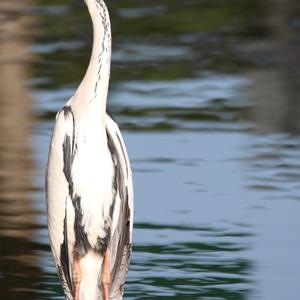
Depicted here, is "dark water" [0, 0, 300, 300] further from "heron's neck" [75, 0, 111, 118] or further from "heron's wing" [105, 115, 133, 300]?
"heron's neck" [75, 0, 111, 118]

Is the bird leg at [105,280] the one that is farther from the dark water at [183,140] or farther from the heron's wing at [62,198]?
the dark water at [183,140]

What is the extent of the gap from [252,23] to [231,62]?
2.35m

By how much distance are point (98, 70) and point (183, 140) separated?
4124 millimetres

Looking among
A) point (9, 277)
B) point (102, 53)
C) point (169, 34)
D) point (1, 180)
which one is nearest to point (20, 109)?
point (1, 180)

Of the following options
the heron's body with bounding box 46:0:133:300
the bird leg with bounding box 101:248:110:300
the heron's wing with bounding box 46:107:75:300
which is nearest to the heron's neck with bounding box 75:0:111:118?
the heron's body with bounding box 46:0:133:300

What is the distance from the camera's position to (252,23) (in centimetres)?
1730

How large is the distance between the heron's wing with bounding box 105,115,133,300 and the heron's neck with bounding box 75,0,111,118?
0.50 ft

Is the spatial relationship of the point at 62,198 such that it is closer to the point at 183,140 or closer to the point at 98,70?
the point at 98,70

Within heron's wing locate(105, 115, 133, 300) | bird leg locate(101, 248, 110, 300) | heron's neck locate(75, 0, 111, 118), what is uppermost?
heron's neck locate(75, 0, 111, 118)

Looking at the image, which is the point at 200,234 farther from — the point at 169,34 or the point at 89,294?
the point at 169,34

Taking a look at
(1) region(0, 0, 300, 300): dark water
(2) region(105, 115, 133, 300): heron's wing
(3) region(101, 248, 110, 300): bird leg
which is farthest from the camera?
(1) region(0, 0, 300, 300): dark water

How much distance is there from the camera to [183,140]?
39.1ft

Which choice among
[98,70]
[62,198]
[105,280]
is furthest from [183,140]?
[105,280]

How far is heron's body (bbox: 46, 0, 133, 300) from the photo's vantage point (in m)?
7.65
